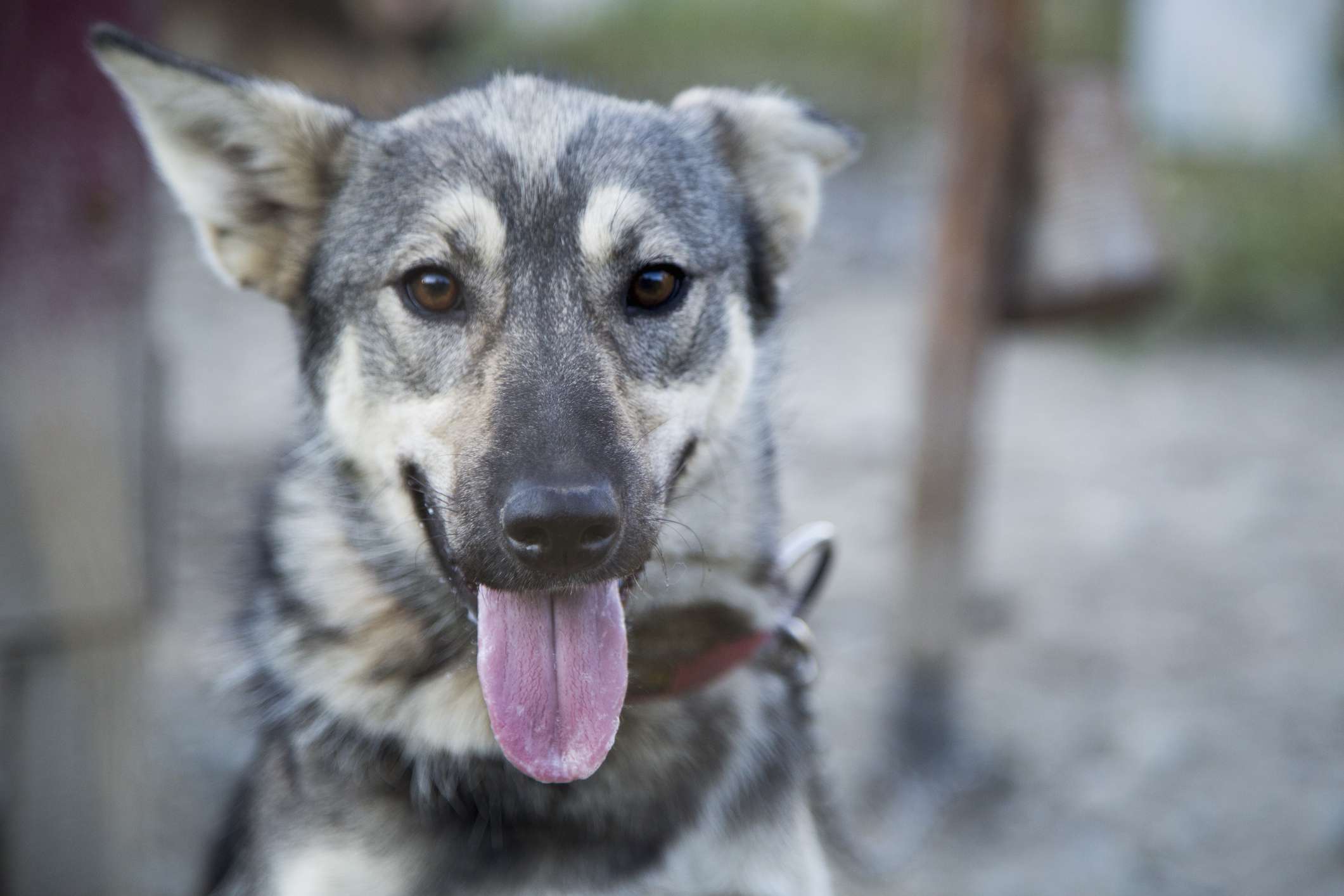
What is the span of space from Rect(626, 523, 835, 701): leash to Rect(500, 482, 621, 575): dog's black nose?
507 millimetres

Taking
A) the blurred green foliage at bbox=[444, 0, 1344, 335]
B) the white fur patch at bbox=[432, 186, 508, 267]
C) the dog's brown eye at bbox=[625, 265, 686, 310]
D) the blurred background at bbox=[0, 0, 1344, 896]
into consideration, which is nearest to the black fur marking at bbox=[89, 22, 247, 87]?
the white fur patch at bbox=[432, 186, 508, 267]

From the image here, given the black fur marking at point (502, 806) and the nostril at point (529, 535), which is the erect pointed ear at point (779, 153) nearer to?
the nostril at point (529, 535)

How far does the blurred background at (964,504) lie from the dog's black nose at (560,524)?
1092 millimetres

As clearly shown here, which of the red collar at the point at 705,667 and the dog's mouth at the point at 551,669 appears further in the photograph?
the red collar at the point at 705,667

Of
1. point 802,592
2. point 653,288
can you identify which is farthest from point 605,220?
point 802,592

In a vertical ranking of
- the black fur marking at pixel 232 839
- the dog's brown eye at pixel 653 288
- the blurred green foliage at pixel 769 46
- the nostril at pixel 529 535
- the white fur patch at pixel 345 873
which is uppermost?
the blurred green foliage at pixel 769 46

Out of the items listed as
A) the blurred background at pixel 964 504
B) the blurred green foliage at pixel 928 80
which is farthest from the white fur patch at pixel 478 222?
the blurred green foliage at pixel 928 80

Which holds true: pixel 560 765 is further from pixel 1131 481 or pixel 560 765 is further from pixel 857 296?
pixel 857 296

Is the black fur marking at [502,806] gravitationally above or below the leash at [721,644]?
below

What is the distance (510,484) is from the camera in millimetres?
1955

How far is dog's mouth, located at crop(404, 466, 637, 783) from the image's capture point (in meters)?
2.03

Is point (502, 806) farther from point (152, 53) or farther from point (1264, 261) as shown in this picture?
point (1264, 261)

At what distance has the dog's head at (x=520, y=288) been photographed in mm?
2031

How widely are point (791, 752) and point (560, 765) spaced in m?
0.75
